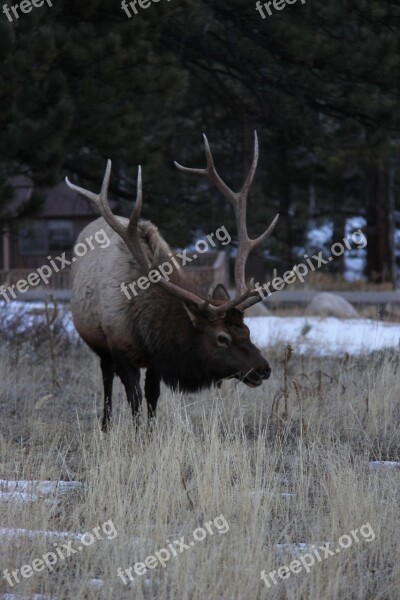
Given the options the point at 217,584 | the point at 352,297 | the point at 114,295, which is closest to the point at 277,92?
the point at 352,297

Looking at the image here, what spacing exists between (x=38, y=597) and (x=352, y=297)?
1238 cm

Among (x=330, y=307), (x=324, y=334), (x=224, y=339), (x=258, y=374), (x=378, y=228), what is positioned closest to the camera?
(x=258, y=374)

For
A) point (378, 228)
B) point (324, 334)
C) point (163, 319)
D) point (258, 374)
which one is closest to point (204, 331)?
point (163, 319)

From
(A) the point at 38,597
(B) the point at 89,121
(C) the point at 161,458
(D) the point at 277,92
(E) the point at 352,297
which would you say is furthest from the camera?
(E) the point at 352,297

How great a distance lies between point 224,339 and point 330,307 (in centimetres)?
739

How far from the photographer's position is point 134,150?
10.7 meters

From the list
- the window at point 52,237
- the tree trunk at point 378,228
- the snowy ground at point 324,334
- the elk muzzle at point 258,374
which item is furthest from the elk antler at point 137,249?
the window at point 52,237

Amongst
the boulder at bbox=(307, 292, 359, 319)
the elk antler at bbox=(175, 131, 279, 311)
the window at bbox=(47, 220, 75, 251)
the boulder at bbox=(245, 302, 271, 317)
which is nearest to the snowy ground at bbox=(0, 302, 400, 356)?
the boulder at bbox=(307, 292, 359, 319)

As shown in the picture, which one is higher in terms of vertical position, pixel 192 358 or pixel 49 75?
pixel 49 75

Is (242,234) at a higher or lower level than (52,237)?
lower

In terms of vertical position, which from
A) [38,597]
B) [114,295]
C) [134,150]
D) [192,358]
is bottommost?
[38,597]

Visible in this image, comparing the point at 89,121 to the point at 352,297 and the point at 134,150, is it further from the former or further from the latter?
the point at 352,297

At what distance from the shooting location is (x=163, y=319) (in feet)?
21.5

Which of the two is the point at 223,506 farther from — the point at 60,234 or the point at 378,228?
the point at 60,234
